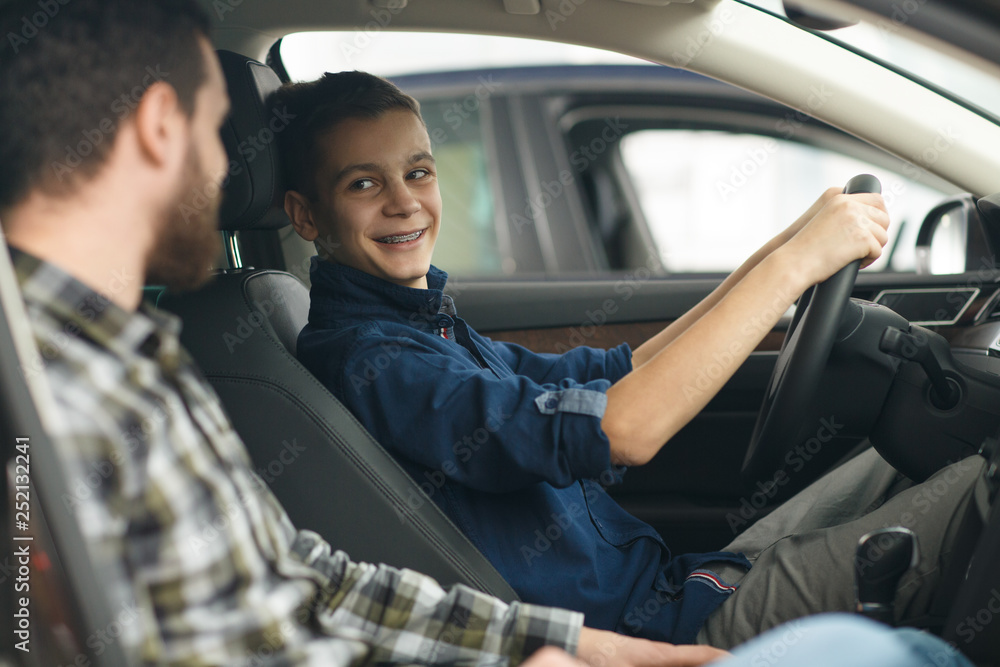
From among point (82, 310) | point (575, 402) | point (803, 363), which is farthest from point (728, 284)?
point (82, 310)

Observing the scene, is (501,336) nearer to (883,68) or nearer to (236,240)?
(236,240)

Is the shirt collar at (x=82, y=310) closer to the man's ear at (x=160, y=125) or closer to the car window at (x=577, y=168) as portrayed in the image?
the man's ear at (x=160, y=125)

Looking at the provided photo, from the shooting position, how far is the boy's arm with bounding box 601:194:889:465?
3.60 ft

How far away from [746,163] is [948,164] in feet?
6.85

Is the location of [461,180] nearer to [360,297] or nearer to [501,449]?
[360,297]

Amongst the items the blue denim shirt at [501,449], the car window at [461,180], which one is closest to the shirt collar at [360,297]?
the blue denim shirt at [501,449]

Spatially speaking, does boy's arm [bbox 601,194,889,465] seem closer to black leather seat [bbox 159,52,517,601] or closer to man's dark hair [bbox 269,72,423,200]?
black leather seat [bbox 159,52,517,601]

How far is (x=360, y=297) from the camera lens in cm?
132

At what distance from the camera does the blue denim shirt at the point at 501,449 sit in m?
1.10

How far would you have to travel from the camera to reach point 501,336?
82.7 inches

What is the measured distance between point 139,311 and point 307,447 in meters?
0.36

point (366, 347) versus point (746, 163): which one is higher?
point (746, 163)

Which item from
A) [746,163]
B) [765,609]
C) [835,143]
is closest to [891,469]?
[765,609]

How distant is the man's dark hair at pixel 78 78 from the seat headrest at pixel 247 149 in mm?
360
